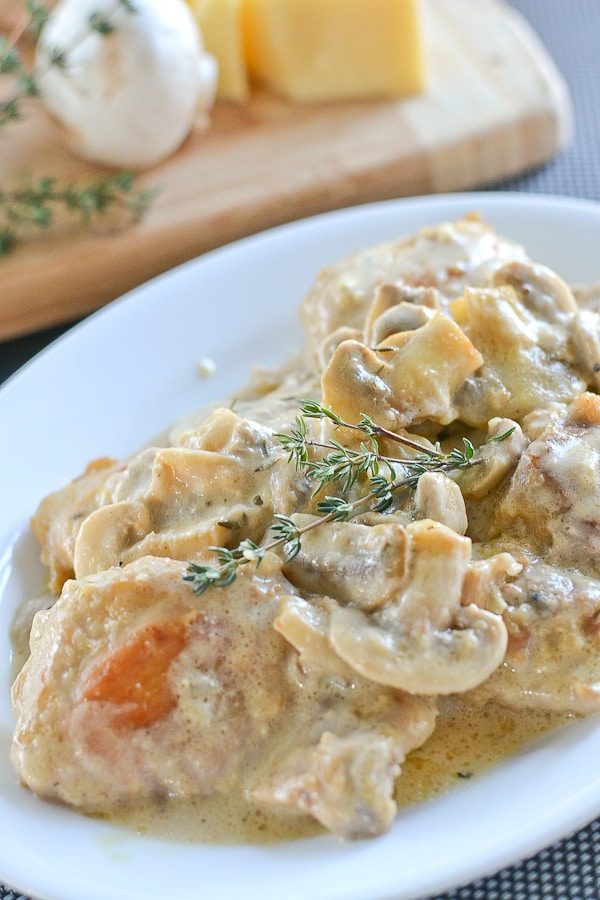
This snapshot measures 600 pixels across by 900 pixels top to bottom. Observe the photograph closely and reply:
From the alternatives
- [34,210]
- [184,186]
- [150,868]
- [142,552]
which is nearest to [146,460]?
[142,552]

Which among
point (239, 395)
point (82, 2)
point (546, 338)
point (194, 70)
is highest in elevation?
point (82, 2)

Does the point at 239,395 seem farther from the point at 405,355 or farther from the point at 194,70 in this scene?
the point at 194,70

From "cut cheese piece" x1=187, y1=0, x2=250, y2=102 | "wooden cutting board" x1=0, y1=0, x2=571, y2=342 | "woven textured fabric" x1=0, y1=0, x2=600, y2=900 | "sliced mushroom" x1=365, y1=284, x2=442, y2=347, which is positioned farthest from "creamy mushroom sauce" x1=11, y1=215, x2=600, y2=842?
"cut cheese piece" x1=187, y1=0, x2=250, y2=102

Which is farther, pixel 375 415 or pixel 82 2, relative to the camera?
pixel 82 2

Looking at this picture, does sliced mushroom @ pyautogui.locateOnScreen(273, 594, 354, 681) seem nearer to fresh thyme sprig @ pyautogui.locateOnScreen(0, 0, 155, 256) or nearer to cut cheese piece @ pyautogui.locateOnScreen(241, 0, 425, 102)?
fresh thyme sprig @ pyautogui.locateOnScreen(0, 0, 155, 256)

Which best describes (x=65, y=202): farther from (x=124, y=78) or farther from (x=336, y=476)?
(x=336, y=476)

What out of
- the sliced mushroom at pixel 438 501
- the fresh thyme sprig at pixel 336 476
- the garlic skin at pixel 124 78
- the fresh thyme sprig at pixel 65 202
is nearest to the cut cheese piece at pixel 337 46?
the garlic skin at pixel 124 78

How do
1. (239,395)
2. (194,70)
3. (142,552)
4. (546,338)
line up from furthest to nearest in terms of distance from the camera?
(194,70), (239,395), (546,338), (142,552)
